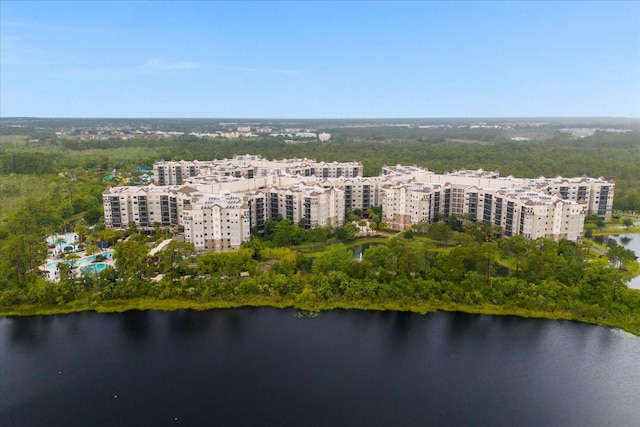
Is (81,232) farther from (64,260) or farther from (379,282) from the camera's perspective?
(379,282)

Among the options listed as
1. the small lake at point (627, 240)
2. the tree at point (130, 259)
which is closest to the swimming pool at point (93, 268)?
the tree at point (130, 259)

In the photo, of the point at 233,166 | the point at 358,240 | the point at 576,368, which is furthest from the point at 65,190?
the point at 576,368

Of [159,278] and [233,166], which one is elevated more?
Answer: [233,166]

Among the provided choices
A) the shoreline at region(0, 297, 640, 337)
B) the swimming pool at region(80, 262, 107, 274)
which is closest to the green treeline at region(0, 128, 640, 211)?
the shoreline at region(0, 297, 640, 337)

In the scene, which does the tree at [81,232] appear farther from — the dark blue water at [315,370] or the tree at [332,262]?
the tree at [332,262]

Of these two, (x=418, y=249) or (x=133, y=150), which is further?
(x=133, y=150)

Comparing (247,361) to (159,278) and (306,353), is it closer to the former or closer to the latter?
(306,353)
